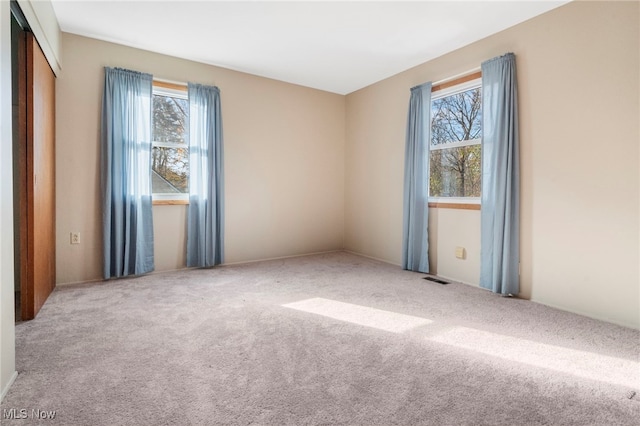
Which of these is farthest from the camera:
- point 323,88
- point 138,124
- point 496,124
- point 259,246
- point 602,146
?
point 323,88

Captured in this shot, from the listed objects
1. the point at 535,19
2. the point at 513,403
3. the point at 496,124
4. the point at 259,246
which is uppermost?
the point at 535,19

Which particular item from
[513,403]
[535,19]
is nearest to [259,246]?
[513,403]

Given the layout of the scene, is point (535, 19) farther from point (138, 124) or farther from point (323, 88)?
point (138, 124)

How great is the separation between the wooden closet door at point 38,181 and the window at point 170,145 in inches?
36.6

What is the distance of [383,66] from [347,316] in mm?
3048

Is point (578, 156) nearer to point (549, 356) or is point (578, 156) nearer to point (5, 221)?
point (549, 356)

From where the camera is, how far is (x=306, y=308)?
2664 mm

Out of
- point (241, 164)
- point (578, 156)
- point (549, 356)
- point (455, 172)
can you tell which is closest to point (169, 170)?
point (241, 164)

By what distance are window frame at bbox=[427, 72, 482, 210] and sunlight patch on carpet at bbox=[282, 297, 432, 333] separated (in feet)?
5.20

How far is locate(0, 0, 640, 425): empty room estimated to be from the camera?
157cm

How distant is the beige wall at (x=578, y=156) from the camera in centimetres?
237

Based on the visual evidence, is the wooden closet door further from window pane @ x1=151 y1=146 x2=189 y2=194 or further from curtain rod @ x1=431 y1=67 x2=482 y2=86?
curtain rod @ x1=431 y1=67 x2=482 y2=86

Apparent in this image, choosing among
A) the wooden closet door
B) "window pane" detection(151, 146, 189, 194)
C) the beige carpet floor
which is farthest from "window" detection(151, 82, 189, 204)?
the beige carpet floor

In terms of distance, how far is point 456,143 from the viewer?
362 centimetres
